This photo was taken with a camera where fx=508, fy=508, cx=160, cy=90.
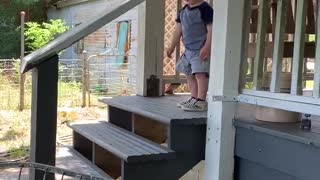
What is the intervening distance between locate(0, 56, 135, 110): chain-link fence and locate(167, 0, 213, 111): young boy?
23.2ft

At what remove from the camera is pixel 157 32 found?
474 centimetres

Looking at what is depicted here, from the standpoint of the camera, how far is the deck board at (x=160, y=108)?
326 cm

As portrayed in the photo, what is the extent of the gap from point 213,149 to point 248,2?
0.94 meters

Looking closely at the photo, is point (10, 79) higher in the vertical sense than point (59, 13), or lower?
lower

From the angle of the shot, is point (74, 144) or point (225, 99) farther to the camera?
point (74, 144)

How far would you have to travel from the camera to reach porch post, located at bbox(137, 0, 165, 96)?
4688 millimetres

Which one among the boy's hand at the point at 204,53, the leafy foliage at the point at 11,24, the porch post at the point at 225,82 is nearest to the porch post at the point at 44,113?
the porch post at the point at 225,82

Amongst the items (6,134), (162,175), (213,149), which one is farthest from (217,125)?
(6,134)

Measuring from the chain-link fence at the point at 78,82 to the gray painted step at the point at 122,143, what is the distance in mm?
6766

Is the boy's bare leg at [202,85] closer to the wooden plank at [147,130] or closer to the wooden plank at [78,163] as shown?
the wooden plank at [147,130]

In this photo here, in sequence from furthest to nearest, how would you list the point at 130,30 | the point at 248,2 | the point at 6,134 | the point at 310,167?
1. the point at 130,30
2. the point at 6,134
3. the point at 248,2
4. the point at 310,167

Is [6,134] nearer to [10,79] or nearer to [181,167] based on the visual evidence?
[10,79]

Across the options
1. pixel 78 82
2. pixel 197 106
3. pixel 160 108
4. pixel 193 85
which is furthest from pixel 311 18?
pixel 78 82

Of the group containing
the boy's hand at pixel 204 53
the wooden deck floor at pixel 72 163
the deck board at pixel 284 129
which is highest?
the boy's hand at pixel 204 53
